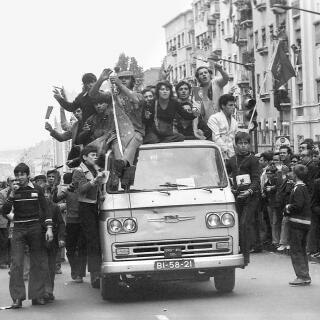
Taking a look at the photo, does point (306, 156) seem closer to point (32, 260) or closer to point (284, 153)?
point (284, 153)

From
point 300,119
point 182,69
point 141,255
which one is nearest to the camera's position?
point 141,255

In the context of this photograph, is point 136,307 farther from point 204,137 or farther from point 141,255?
point 204,137

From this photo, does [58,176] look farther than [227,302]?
Yes

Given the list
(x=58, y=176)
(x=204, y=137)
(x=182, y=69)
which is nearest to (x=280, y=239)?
(x=58, y=176)

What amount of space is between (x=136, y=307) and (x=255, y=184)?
2.84 metres

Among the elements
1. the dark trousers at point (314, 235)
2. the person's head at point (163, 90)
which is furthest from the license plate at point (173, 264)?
the dark trousers at point (314, 235)

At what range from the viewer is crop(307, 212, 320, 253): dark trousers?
19.8 m

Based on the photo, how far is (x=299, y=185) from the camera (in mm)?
15828

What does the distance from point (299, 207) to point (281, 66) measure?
100 ft

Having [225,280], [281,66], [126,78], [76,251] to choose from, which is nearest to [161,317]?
[225,280]

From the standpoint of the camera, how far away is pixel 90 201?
15.7 metres

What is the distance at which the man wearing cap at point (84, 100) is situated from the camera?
52.8ft

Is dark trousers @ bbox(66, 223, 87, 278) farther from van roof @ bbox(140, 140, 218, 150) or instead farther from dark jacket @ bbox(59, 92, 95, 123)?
van roof @ bbox(140, 140, 218, 150)

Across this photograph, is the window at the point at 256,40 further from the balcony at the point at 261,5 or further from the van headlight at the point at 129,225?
the van headlight at the point at 129,225
